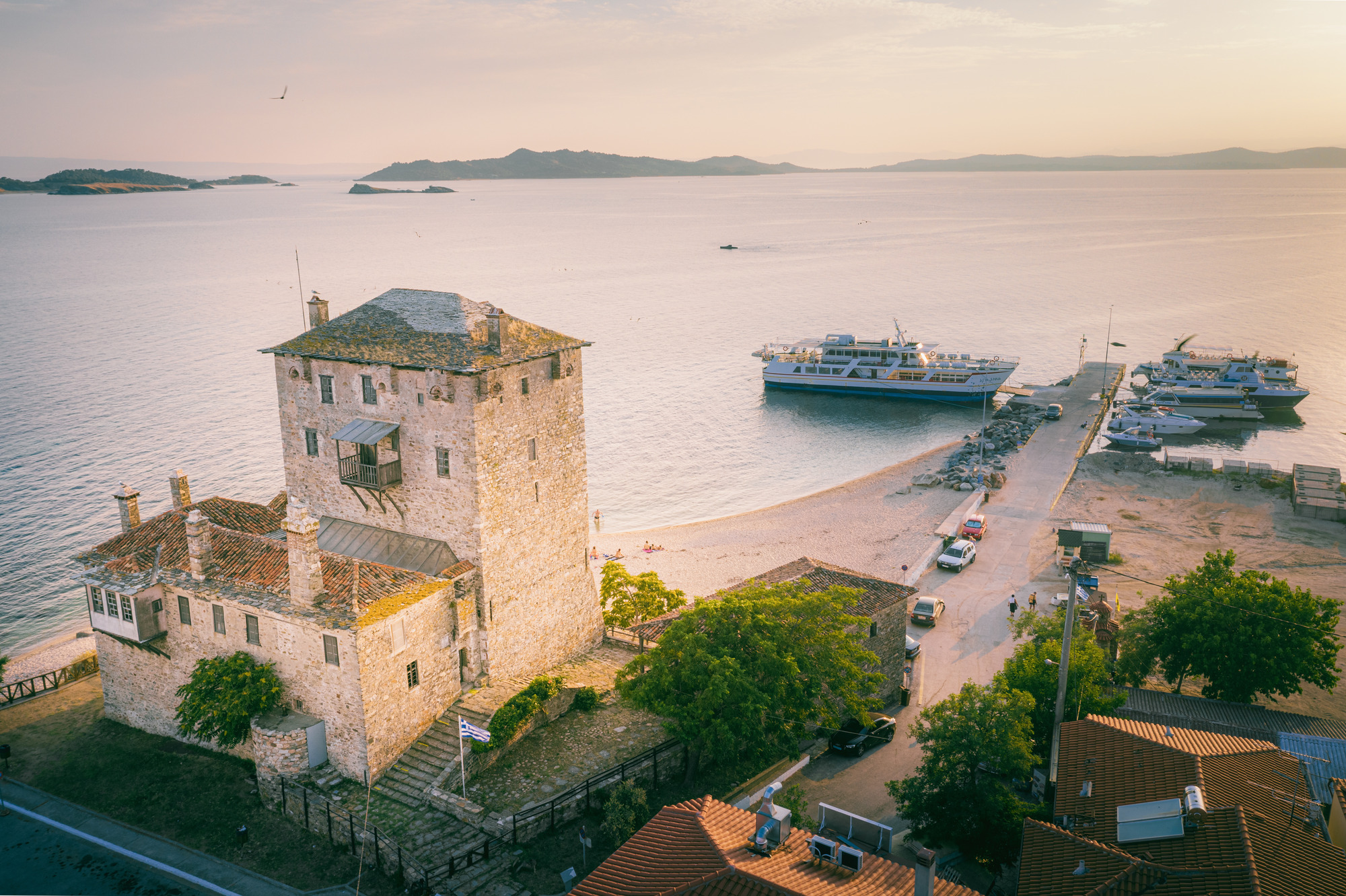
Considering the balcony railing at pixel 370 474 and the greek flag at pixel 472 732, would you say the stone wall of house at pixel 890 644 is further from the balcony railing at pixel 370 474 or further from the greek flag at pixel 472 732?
the balcony railing at pixel 370 474

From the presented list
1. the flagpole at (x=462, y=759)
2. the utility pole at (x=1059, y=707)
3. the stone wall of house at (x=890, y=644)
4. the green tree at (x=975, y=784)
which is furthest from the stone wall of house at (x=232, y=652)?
the utility pole at (x=1059, y=707)

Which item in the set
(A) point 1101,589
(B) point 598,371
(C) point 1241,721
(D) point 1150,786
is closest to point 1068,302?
(B) point 598,371

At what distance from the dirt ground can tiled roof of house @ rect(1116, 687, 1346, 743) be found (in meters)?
11.2

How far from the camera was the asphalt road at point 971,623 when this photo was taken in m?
30.0

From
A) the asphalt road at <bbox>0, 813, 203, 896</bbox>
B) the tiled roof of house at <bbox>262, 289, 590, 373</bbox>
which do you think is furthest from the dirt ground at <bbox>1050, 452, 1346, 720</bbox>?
the asphalt road at <bbox>0, 813, 203, 896</bbox>

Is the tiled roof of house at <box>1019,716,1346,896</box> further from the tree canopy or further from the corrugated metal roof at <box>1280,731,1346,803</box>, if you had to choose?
the tree canopy

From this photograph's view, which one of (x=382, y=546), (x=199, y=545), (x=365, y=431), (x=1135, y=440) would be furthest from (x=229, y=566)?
(x=1135, y=440)

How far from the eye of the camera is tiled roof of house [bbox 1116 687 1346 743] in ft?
97.3

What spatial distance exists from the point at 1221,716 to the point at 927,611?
14657 millimetres

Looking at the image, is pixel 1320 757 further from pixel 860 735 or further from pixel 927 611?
pixel 927 611

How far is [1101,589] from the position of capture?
161 ft

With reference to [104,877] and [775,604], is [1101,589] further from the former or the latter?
[104,877]

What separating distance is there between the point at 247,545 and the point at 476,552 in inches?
332

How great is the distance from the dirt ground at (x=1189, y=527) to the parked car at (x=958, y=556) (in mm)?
4249
